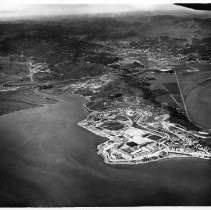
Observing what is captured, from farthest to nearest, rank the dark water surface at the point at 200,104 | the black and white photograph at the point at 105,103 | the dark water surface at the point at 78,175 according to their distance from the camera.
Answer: the dark water surface at the point at 200,104
the black and white photograph at the point at 105,103
the dark water surface at the point at 78,175

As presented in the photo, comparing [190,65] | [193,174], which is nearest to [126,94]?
[190,65]

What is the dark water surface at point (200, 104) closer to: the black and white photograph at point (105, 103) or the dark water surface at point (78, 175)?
the black and white photograph at point (105, 103)

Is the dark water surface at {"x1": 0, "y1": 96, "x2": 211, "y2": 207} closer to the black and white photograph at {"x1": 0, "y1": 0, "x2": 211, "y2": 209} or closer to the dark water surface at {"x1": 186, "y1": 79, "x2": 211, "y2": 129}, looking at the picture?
the black and white photograph at {"x1": 0, "y1": 0, "x2": 211, "y2": 209}

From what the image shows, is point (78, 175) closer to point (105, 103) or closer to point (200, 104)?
point (105, 103)

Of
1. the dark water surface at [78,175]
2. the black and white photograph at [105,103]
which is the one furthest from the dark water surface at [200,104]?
the dark water surface at [78,175]

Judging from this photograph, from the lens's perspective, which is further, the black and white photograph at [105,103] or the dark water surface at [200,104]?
the dark water surface at [200,104]
